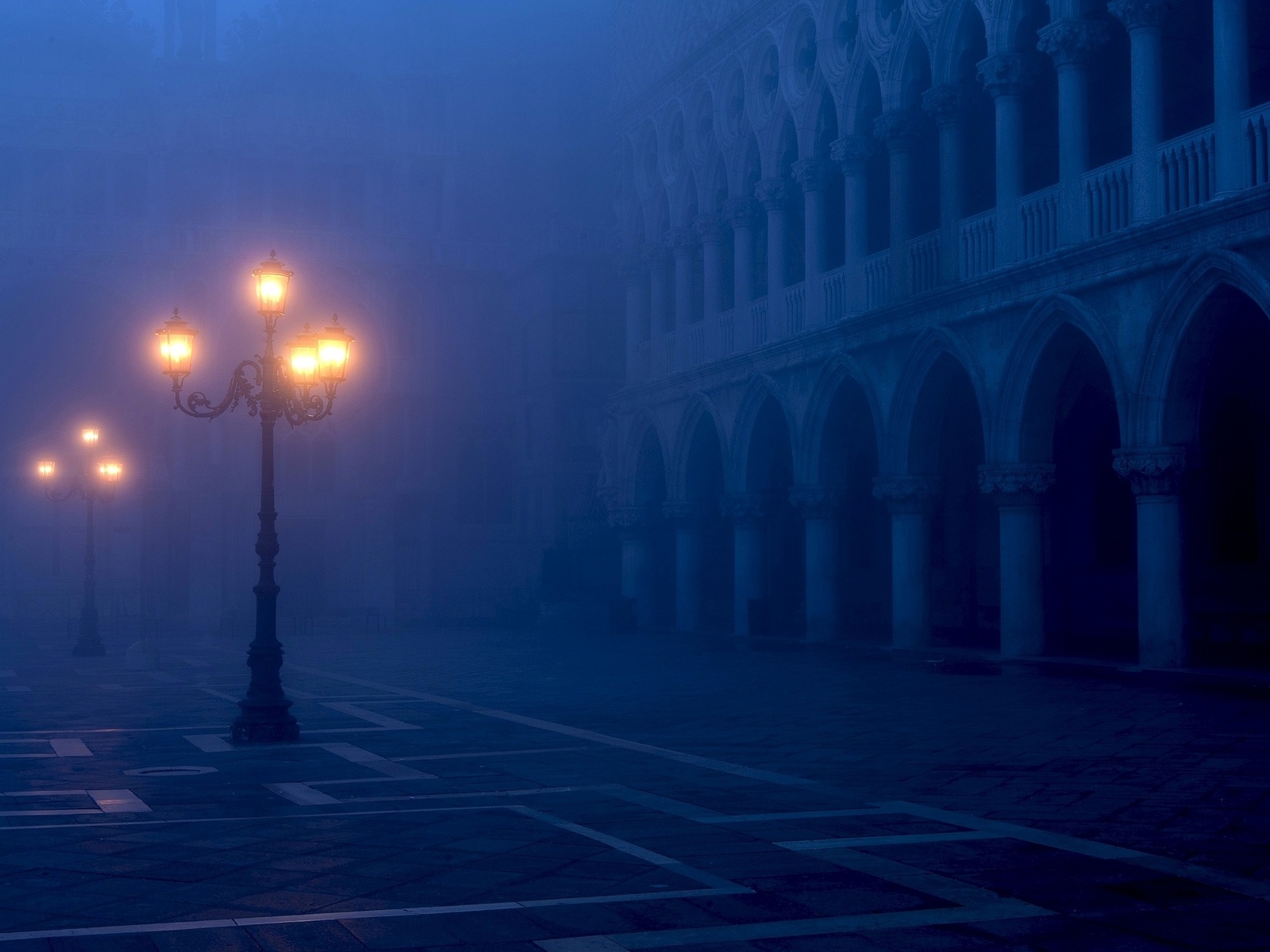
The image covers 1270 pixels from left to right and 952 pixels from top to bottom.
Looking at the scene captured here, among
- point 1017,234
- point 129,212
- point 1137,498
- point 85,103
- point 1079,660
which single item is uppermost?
point 85,103

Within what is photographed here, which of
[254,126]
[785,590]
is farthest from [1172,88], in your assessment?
[254,126]

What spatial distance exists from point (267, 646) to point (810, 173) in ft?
52.4

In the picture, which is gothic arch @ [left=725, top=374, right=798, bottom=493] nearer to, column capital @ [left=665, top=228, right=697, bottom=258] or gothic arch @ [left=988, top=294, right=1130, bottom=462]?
column capital @ [left=665, top=228, right=697, bottom=258]

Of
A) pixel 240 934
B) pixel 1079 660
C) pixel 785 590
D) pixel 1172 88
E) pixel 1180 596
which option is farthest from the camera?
pixel 785 590

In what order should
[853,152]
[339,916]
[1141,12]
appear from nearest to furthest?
[339,916], [1141,12], [853,152]

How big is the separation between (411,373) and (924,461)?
22991mm

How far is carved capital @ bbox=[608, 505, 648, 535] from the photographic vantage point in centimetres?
3459

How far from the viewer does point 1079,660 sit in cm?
1961

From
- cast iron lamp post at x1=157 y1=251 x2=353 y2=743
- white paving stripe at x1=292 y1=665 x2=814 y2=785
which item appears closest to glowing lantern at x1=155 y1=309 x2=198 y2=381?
cast iron lamp post at x1=157 y1=251 x2=353 y2=743

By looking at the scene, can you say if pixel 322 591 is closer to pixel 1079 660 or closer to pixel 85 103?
pixel 85 103

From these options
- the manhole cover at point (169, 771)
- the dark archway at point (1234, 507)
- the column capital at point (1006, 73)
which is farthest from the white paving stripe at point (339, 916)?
the column capital at point (1006, 73)

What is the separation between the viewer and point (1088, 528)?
961 inches

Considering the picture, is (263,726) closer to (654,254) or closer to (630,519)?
(630,519)

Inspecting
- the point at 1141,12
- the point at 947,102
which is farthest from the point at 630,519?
the point at 1141,12
